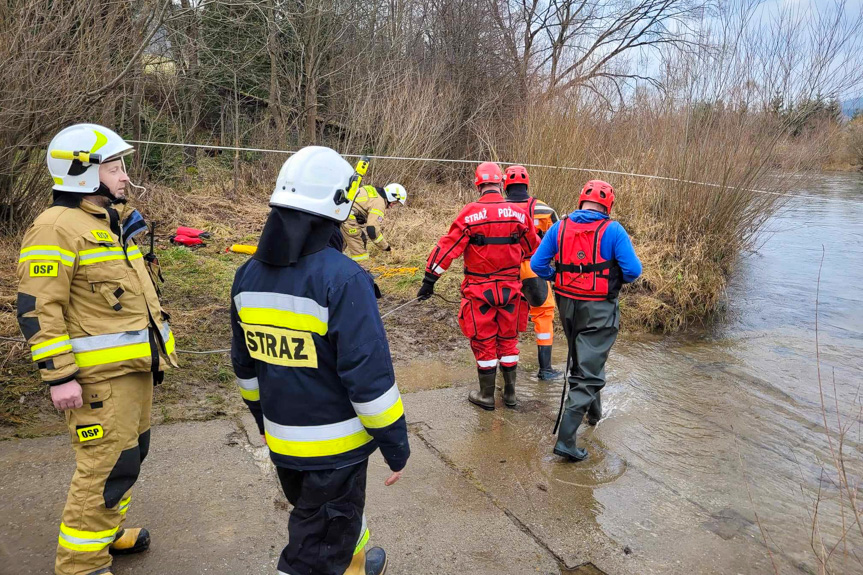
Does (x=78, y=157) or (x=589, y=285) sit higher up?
(x=78, y=157)

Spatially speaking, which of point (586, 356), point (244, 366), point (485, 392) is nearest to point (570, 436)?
point (586, 356)

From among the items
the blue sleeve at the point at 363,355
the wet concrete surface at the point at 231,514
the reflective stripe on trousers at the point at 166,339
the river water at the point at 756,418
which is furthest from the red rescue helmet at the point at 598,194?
the reflective stripe on trousers at the point at 166,339

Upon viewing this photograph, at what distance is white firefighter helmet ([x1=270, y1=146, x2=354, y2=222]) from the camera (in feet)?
7.28

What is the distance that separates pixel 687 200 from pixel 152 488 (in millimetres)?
8371

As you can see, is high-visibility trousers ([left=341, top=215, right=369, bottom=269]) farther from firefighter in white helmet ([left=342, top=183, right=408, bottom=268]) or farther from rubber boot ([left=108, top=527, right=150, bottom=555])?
rubber boot ([left=108, top=527, right=150, bottom=555])

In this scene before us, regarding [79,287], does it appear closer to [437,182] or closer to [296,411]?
[296,411]

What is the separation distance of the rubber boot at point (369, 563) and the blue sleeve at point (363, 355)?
0.67 m

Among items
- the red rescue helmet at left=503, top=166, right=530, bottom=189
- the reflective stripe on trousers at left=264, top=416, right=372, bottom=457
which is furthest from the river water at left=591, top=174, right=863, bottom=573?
the red rescue helmet at left=503, top=166, right=530, bottom=189

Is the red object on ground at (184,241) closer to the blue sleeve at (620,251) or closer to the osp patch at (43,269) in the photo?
the blue sleeve at (620,251)

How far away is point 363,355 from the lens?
2.20 meters

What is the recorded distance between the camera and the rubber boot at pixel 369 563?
102 inches

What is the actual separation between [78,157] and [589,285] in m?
3.15

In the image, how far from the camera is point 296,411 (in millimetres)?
2328

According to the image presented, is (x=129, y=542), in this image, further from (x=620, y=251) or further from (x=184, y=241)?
(x=184, y=241)
